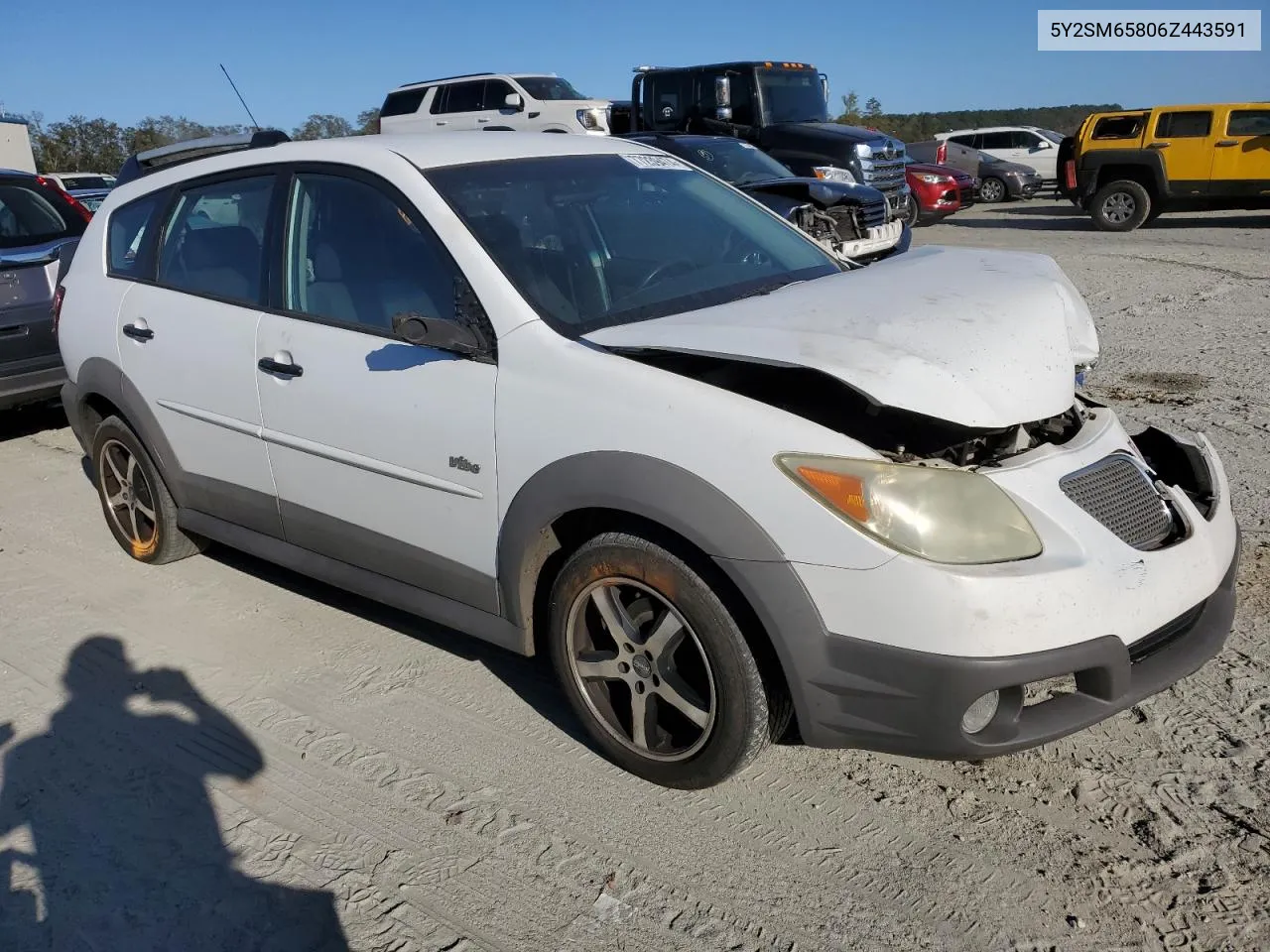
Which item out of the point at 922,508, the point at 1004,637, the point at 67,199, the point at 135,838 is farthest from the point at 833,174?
the point at 135,838

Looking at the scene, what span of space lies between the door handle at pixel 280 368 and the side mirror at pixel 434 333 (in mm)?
709

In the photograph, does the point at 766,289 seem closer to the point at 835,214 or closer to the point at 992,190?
Result: the point at 835,214

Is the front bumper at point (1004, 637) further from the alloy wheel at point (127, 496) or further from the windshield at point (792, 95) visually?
the windshield at point (792, 95)

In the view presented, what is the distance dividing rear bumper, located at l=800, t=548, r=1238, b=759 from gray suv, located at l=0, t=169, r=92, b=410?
5.50m

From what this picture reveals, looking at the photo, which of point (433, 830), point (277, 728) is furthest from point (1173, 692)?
point (277, 728)

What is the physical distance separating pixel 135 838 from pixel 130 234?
278cm

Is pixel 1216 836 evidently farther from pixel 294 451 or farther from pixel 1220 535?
pixel 294 451

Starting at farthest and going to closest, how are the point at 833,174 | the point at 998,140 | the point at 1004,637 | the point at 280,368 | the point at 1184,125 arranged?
the point at 998,140 → the point at 1184,125 → the point at 833,174 → the point at 280,368 → the point at 1004,637

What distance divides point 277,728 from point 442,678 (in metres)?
0.57

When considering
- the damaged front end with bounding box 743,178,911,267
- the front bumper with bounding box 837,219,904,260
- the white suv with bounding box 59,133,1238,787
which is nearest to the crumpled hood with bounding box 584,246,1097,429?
the white suv with bounding box 59,133,1238,787

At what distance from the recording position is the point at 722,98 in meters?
15.1

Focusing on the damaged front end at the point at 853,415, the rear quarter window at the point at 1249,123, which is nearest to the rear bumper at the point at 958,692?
the damaged front end at the point at 853,415

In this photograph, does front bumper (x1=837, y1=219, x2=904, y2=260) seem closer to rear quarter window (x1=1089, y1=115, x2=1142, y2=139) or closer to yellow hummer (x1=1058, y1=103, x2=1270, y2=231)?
yellow hummer (x1=1058, y1=103, x2=1270, y2=231)

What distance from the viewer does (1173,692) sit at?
331 centimetres
